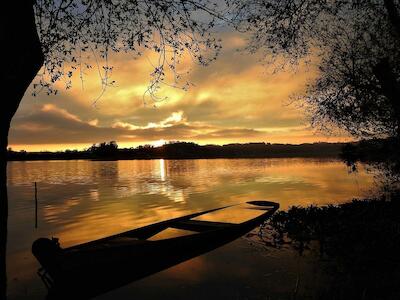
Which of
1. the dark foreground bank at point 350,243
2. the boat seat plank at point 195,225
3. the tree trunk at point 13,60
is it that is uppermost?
the tree trunk at point 13,60

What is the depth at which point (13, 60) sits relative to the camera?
5.72 metres

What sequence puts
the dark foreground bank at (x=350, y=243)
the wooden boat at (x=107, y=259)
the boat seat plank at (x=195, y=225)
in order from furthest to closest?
the boat seat plank at (x=195, y=225)
the dark foreground bank at (x=350, y=243)
the wooden boat at (x=107, y=259)

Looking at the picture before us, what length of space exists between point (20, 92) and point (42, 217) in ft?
99.9

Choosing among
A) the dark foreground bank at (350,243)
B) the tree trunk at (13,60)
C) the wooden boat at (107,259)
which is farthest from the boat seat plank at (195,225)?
the tree trunk at (13,60)

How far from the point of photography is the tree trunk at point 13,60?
5594 millimetres

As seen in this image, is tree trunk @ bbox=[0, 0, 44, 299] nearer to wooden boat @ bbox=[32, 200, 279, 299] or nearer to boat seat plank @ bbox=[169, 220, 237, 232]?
wooden boat @ bbox=[32, 200, 279, 299]

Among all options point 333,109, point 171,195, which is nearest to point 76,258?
point 333,109

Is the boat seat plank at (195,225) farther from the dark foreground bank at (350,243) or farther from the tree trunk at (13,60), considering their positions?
the tree trunk at (13,60)

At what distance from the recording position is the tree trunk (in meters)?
5.59

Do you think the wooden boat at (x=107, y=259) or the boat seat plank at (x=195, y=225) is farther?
the boat seat plank at (x=195, y=225)

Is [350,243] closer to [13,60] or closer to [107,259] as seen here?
[107,259]

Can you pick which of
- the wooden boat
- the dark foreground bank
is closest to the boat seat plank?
the wooden boat

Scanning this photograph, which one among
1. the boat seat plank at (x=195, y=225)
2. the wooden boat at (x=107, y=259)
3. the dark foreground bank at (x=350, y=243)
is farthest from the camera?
the boat seat plank at (x=195, y=225)

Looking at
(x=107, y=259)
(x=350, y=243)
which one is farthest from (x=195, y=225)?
(x=107, y=259)
